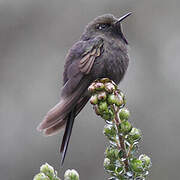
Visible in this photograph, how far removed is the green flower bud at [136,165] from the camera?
1420 millimetres

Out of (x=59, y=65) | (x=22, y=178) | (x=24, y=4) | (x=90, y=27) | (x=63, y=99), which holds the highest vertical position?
(x=24, y=4)

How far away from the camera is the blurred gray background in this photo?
7098 millimetres

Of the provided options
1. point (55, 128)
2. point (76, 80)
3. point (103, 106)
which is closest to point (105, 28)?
point (76, 80)

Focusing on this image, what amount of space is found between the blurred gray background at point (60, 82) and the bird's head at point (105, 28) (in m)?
3.37

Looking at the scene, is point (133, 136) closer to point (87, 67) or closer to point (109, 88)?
point (109, 88)

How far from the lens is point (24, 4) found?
10219mm

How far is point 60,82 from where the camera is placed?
7.84 meters

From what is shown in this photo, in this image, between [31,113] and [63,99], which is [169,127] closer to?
[31,113]

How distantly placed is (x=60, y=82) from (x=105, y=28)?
4.10 meters

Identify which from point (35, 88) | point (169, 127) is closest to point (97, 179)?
point (169, 127)

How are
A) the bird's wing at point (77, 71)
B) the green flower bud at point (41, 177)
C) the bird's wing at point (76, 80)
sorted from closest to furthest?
the green flower bud at point (41, 177)
the bird's wing at point (76, 80)
the bird's wing at point (77, 71)

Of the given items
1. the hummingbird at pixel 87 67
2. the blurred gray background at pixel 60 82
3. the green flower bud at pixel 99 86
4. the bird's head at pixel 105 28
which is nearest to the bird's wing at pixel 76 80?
the hummingbird at pixel 87 67

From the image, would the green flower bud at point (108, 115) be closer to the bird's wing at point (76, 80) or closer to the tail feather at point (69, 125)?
the tail feather at point (69, 125)

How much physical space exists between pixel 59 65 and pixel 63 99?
16.8 feet
